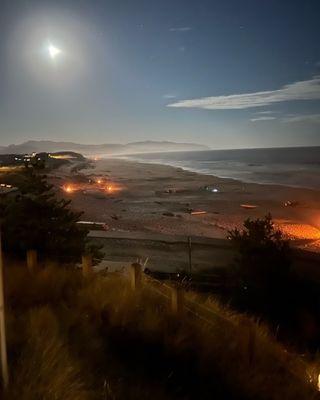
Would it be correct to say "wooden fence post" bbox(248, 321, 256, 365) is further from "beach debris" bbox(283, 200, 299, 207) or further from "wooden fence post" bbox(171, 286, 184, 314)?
"beach debris" bbox(283, 200, 299, 207)

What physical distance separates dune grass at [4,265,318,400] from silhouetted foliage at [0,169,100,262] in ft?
11.9

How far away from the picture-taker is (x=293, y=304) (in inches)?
398

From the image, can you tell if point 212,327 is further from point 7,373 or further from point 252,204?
point 252,204

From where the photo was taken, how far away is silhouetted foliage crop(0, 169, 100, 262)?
1062 centimetres

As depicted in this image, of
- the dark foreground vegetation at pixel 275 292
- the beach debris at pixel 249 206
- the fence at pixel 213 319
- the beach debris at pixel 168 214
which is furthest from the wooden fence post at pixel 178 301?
the beach debris at pixel 249 206

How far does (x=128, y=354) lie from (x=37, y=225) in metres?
6.19

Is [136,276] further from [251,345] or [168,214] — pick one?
[168,214]

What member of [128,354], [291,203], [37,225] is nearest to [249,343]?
[128,354]

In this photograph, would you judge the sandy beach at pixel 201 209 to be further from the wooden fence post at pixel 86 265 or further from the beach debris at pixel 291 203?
the wooden fence post at pixel 86 265

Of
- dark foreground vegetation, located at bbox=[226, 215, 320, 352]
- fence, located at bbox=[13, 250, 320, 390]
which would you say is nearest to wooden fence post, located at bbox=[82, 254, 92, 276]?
fence, located at bbox=[13, 250, 320, 390]

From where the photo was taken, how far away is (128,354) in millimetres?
5227

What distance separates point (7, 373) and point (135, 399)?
1225mm

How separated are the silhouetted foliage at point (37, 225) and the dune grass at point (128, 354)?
361cm

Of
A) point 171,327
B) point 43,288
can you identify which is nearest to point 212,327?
point 171,327
